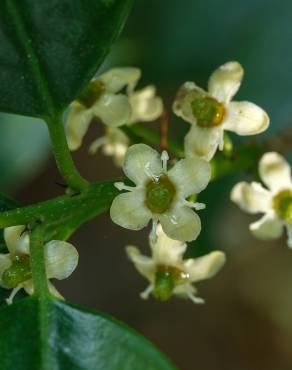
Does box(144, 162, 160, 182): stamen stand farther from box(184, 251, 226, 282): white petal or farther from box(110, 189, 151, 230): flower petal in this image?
box(184, 251, 226, 282): white petal

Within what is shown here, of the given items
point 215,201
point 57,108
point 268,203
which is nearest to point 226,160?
point 268,203

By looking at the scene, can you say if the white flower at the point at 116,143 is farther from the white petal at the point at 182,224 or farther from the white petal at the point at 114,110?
the white petal at the point at 182,224

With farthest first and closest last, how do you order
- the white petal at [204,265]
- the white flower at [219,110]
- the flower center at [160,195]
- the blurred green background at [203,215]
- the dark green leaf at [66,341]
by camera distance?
the blurred green background at [203,215]
the white petal at [204,265]
the white flower at [219,110]
the flower center at [160,195]
the dark green leaf at [66,341]

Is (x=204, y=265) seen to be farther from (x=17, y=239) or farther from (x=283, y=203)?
(x=17, y=239)

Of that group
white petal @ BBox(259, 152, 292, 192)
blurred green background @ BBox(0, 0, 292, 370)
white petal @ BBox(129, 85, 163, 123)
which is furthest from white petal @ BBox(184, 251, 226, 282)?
blurred green background @ BBox(0, 0, 292, 370)

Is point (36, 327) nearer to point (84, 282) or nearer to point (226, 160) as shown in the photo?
point (226, 160)

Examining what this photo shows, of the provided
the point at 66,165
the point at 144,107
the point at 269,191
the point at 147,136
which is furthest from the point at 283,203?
the point at 66,165

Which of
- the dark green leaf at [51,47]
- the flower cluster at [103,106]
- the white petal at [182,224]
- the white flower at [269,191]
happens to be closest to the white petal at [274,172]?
the white flower at [269,191]
